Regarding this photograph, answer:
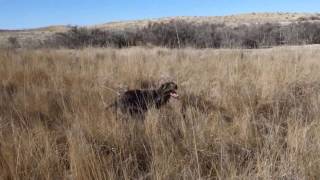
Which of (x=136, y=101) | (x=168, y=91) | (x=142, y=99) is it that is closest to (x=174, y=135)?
(x=136, y=101)

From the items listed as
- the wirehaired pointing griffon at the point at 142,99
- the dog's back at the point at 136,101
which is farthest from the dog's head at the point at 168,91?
the dog's back at the point at 136,101

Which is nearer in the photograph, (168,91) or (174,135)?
(174,135)

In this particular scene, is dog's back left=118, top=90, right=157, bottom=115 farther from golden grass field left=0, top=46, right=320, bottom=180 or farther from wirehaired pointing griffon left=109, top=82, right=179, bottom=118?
golden grass field left=0, top=46, right=320, bottom=180

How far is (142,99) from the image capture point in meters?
5.03

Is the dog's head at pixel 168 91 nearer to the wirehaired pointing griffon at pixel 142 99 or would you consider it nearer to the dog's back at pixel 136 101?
the wirehaired pointing griffon at pixel 142 99

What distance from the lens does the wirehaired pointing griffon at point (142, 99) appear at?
15.4ft

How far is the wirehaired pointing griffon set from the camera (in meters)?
4.69

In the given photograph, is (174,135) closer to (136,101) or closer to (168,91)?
(136,101)

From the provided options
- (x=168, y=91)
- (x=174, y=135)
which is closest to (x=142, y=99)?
(x=168, y=91)

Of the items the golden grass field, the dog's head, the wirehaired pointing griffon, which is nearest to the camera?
the golden grass field

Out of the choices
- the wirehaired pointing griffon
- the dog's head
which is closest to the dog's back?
the wirehaired pointing griffon

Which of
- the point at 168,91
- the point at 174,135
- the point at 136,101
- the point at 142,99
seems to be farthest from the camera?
the point at 168,91

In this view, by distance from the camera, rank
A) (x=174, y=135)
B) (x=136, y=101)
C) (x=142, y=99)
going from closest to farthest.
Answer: (x=174, y=135) → (x=136, y=101) → (x=142, y=99)

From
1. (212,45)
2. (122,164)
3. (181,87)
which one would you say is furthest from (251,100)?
(212,45)
